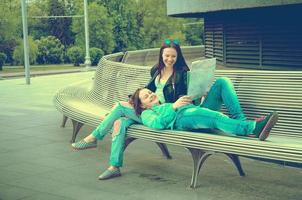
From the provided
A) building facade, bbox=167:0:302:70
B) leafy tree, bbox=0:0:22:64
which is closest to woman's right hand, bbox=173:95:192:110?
building facade, bbox=167:0:302:70

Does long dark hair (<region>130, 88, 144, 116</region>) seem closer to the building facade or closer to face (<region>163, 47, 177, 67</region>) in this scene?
face (<region>163, 47, 177, 67</region>)

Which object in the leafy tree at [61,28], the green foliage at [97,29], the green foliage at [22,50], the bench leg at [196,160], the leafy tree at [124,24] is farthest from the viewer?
the leafy tree at [61,28]

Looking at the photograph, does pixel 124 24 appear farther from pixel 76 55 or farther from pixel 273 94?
pixel 273 94

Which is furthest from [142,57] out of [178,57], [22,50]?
[22,50]

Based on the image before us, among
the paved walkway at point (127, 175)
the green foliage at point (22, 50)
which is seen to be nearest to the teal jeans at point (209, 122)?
the paved walkway at point (127, 175)

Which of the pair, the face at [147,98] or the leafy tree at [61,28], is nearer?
the face at [147,98]

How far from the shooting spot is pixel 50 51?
59.2m

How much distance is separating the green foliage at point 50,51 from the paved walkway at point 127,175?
4981cm

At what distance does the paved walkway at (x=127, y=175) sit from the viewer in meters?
5.70

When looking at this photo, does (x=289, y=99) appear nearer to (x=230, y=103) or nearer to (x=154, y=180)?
(x=230, y=103)

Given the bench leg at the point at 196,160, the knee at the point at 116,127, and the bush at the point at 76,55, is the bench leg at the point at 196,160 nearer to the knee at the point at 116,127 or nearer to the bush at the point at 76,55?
the knee at the point at 116,127

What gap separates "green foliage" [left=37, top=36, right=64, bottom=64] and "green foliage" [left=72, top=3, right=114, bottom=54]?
199 centimetres

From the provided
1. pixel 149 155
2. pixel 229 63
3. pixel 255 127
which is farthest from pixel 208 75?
pixel 229 63

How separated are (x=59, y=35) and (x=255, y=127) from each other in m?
60.6
